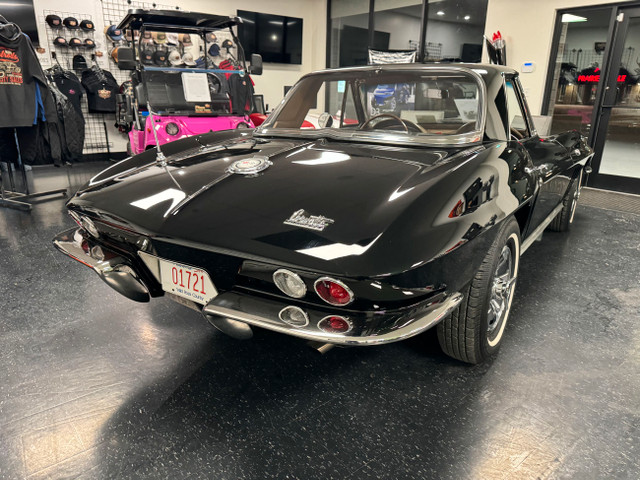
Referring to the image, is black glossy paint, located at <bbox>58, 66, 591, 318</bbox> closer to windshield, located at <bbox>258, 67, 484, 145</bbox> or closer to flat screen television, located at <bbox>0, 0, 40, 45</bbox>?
windshield, located at <bbox>258, 67, 484, 145</bbox>

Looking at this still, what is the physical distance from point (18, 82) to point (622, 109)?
7032 millimetres

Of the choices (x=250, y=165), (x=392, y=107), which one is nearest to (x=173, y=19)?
(x=392, y=107)

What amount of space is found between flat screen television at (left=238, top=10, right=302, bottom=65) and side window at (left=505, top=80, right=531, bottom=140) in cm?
737

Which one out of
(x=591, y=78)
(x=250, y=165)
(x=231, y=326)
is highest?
(x=591, y=78)

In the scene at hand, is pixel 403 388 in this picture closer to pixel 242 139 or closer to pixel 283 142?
pixel 283 142

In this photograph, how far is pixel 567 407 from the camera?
5.45 feet

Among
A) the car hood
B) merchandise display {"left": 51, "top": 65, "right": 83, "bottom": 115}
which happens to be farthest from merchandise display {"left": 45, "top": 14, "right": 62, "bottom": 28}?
the car hood

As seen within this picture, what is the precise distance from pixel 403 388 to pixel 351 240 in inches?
31.2

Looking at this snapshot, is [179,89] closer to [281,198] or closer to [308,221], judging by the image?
[281,198]

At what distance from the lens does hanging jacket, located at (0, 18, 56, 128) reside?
4.32m

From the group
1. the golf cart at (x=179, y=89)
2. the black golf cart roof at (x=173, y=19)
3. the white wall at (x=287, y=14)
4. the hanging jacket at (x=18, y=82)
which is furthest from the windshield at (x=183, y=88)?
the white wall at (x=287, y=14)

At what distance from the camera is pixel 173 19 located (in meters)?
5.38

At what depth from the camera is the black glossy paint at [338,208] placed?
4.21 feet

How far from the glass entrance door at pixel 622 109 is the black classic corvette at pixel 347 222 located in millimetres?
4323
